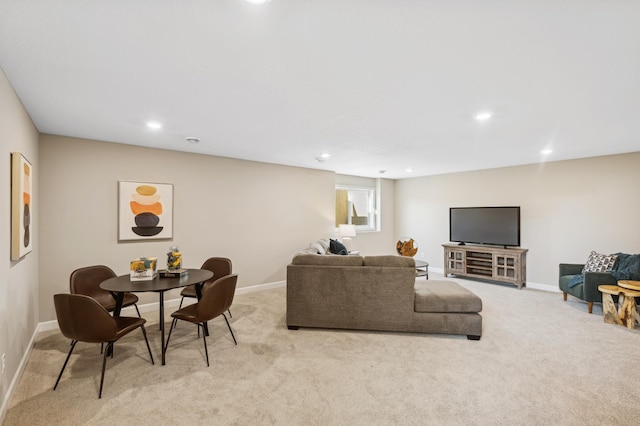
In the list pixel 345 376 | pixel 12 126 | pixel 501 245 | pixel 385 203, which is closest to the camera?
pixel 12 126

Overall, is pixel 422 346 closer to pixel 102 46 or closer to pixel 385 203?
pixel 102 46

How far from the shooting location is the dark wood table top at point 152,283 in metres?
2.74

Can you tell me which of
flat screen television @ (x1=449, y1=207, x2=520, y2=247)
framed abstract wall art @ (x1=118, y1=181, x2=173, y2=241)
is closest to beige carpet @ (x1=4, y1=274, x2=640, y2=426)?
framed abstract wall art @ (x1=118, y1=181, x2=173, y2=241)

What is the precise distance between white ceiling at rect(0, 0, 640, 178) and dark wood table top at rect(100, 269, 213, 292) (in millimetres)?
1592

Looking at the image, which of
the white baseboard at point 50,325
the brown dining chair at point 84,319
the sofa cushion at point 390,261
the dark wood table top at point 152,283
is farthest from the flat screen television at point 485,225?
the brown dining chair at point 84,319

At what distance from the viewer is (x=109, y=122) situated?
3178 millimetres

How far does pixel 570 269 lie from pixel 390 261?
11.3 ft

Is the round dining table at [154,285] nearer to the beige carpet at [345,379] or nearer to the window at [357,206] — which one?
the beige carpet at [345,379]

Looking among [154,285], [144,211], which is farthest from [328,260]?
[144,211]

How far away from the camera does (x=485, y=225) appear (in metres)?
6.26

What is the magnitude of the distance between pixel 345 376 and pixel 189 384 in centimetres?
125

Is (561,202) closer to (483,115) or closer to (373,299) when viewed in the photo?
(483,115)

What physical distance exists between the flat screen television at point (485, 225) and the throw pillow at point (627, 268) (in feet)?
5.08

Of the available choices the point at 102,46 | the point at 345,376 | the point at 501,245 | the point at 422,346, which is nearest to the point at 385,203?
the point at 501,245
